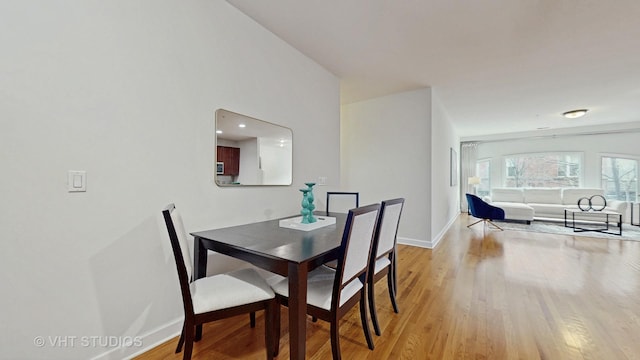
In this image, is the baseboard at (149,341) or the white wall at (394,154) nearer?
the baseboard at (149,341)

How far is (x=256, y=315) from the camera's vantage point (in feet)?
6.63

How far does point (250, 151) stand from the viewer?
225cm

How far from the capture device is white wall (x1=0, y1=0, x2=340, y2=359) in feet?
3.84

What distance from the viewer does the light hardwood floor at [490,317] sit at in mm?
1584

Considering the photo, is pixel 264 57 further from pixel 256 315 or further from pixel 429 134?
pixel 429 134

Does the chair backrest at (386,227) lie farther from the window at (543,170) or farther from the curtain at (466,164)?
the window at (543,170)

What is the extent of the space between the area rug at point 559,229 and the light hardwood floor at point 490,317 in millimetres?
1527

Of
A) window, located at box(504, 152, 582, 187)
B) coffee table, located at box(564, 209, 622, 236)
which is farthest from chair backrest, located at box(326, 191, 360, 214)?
window, located at box(504, 152, 582, 187)

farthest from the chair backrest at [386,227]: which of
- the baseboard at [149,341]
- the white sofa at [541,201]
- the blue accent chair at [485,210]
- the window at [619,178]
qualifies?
the window at [619,178]

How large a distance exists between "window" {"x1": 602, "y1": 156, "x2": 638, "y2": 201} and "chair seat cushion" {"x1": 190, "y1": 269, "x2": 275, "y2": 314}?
359 inches

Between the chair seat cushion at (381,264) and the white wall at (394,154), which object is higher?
the white wall at (394,154)

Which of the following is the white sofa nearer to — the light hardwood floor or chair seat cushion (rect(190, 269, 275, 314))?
the light hardwood floor

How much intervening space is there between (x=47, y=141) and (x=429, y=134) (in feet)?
13.4

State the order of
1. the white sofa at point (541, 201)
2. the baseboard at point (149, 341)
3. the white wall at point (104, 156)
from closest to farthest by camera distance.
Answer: the white wall at point (104, 156), the baseboard at point (149, 341), the white sofa at point (541, 201)
